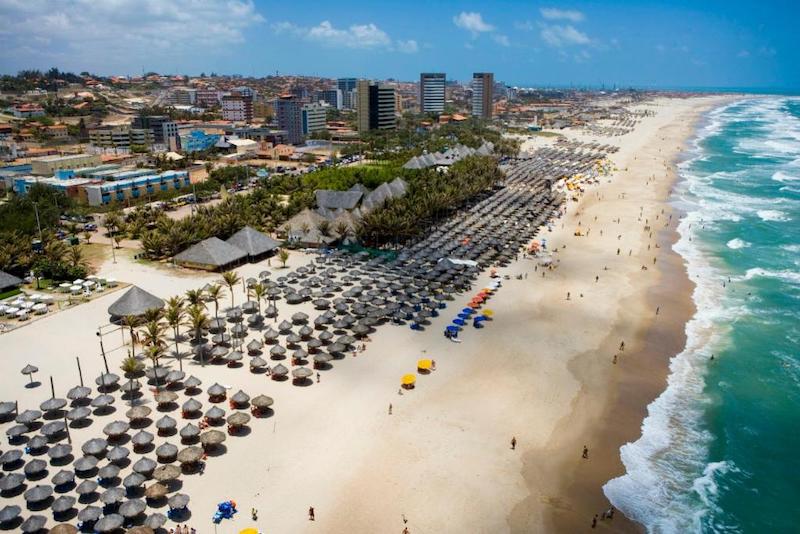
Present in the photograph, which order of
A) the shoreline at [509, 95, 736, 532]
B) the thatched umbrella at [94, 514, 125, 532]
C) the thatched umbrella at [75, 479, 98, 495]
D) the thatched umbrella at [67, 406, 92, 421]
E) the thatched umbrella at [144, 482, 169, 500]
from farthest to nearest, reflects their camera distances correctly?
1. the thatched umbrella at [67, 406, 92, 421]
2. the shoreline at [509, 95, 736, 532]
3. the thatched umbrella at [75, 479, 98, 495]
4. the thatched umbrella at [144, 482, 169, 500]
5. the thatched umbrella at [94, 514, 125, 532]

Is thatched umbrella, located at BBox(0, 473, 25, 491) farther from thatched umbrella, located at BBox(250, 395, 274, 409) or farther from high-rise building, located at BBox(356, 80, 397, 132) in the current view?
high-rise building, located at BBox(356, 80, 397, 132)

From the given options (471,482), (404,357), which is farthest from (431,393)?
(471,482)

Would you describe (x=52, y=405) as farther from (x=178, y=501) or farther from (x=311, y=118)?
(x=311, y=118)

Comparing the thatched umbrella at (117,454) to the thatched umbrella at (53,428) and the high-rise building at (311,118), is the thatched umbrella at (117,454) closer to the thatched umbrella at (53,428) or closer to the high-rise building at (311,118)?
the thatched umbrella at (53,428)

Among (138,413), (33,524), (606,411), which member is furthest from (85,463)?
(606,411)

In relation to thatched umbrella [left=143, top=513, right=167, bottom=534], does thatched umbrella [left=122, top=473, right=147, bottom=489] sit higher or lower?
higher

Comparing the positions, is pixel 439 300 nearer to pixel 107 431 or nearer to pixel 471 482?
pixel 471 482

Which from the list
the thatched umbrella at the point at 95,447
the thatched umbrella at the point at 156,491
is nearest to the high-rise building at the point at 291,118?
the thatched umbrella at the point at 95,447

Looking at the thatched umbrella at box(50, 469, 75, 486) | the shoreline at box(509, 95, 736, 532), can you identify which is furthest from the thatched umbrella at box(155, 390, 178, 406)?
the shoreline at box(509, 95, 736, 532)
